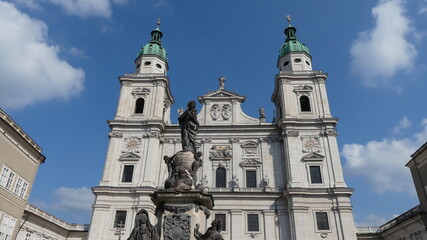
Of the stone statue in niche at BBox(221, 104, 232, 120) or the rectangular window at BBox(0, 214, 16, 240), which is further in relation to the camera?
the stone statue in niche at BBox(221, 104, 232, 120)

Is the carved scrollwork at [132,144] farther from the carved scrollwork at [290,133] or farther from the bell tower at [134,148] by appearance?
the carved scrollwork at [290,133]

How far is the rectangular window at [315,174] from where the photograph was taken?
96.7 ft

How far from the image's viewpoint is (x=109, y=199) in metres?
28.8

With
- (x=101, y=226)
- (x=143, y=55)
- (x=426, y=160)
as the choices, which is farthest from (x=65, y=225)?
(x=426, y=160)

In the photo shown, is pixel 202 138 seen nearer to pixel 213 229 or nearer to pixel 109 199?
pixel 109 199

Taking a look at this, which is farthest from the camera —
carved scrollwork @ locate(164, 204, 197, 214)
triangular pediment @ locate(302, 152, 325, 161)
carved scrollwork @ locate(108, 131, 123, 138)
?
carved scrollwork @ locate(108, 131, 123, 138)

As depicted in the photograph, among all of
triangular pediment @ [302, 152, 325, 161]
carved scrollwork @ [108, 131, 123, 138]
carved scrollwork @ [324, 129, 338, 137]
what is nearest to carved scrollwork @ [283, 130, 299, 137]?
triangular pediment @ [302, 152, 325, 161]

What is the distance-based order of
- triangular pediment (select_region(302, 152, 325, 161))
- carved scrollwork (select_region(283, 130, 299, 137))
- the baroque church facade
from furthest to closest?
1. carved scrollwork (select_region(283, 130, 299, 137))
2. triangular pediment (select_region(302, 152, 325, 161))
3. the baroque church facade

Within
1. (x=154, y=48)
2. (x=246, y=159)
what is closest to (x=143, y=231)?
(x=246, y=159)

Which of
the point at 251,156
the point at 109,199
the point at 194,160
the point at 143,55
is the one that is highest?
the point at 143,55

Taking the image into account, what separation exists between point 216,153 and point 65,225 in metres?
18.1

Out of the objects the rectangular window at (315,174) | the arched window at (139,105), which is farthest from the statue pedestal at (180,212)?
the arched window at (139,105)

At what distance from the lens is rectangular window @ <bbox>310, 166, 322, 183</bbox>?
29.5 m

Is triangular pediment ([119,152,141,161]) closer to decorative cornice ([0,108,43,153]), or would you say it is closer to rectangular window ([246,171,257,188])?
decorative cornice ([0,108,43,153])
